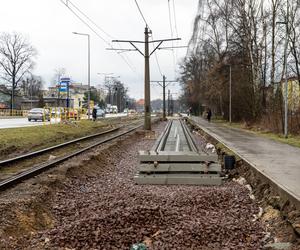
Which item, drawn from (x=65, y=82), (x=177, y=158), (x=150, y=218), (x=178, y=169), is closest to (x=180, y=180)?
(x=178, y=169)

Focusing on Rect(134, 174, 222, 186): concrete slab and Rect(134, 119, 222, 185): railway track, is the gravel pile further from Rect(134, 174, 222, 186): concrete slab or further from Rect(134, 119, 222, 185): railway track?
Rect(134, 119, 222, 185): railway track

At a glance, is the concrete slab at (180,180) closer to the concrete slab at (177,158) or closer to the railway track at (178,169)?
the railway track at (178,169)

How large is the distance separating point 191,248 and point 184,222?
1.32 meters

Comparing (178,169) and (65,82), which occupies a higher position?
(65,82)

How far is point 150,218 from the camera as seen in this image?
7.52 m

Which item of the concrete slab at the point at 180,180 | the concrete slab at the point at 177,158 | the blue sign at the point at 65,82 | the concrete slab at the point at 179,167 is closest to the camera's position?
the concrete slab at the point at 180,180

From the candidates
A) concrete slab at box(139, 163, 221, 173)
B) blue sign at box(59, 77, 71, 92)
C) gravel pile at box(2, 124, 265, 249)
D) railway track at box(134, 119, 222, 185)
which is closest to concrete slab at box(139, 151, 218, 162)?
railway track at box(134, 119, 222, 185)

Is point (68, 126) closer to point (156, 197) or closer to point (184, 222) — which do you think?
point (156, 197)

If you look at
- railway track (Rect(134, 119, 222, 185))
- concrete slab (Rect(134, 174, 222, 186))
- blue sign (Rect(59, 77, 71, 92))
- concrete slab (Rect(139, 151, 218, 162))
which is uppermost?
blue sign (Rect(59, 77, 71, 92))

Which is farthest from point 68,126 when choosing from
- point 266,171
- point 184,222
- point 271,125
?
point 184,222

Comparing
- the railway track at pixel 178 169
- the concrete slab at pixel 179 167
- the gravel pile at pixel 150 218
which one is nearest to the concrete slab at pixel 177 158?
the railway track at pixel 178 169

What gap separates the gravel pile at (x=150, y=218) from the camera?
6359 mm

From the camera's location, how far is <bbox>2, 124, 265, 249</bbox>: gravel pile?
20.9ft

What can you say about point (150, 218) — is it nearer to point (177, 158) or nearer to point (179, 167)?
point (179, 167)
